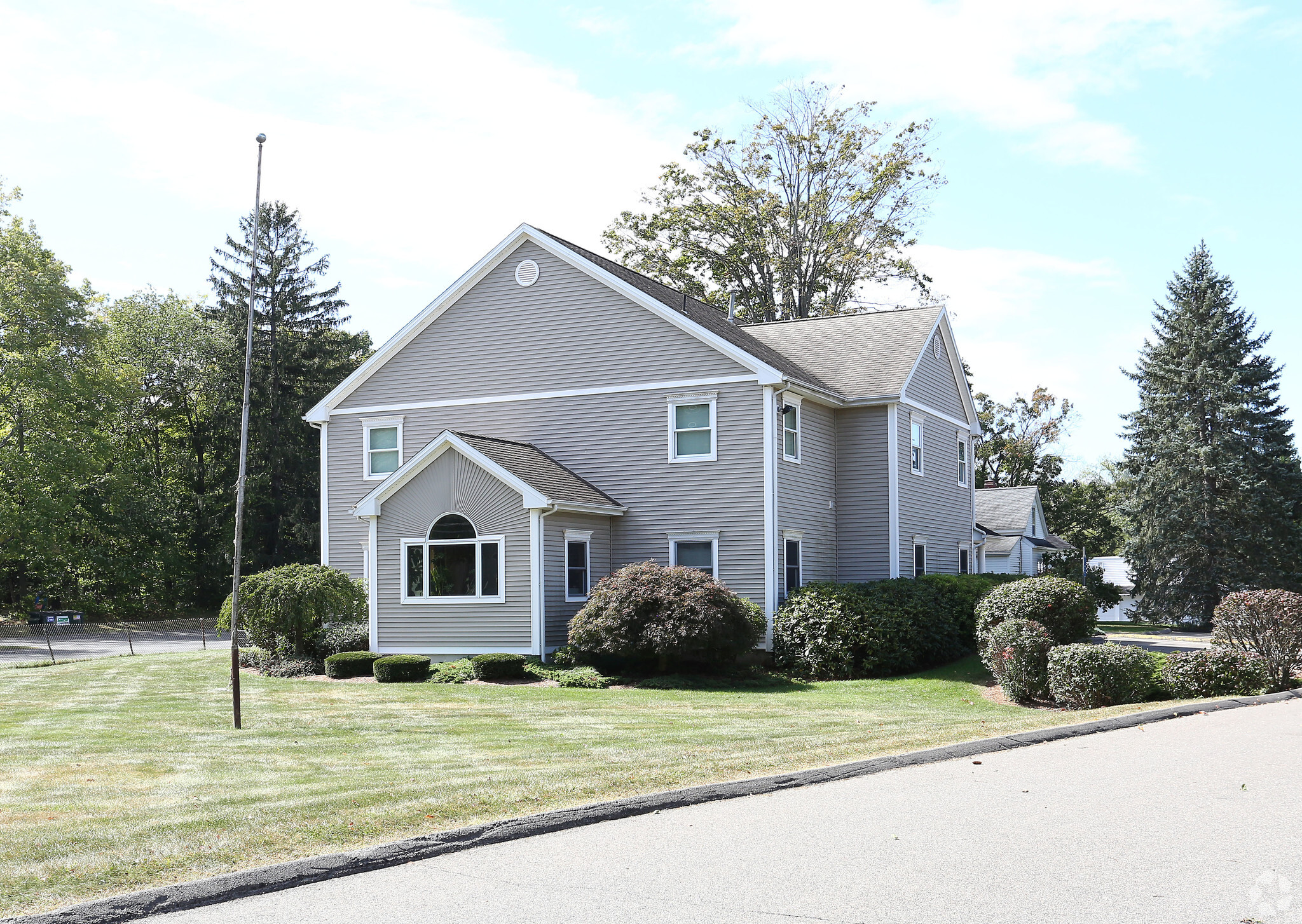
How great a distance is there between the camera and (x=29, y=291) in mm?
43938

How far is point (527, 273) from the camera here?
2566 centimetres

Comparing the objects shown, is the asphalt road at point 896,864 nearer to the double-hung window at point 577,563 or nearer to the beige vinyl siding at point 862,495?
the double-hung window at point 577,563

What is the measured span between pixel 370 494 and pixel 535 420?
4.28m

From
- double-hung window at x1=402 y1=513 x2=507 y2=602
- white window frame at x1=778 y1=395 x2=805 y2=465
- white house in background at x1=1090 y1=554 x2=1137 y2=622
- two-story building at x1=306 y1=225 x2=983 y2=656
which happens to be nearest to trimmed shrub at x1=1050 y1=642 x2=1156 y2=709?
two-story building at x1=306 y1=225 x2=983 y2=656

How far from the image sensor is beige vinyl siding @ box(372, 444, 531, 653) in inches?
866

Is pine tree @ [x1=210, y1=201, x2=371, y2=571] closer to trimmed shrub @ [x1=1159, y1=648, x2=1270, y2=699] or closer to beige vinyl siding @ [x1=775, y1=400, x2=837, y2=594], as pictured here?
beige vinyl siding @ [x1=775, y1=400, x2=837, y2=594]

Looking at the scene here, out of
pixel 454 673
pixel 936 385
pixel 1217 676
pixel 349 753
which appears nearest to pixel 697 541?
pixel 454 673

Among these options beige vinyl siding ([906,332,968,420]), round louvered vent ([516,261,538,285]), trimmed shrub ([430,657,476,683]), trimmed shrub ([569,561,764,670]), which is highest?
round louvered vent ([516,261,538,285])

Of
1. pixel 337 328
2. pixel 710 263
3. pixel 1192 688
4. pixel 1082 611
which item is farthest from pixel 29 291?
pixel 1192 688

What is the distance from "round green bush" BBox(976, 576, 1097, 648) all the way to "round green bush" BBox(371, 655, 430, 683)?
10123mm

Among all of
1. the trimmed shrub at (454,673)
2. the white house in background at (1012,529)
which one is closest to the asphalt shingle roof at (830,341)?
the trimmed shrub at (454,673)

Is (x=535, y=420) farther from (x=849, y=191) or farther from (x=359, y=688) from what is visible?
(x=849, y=191)

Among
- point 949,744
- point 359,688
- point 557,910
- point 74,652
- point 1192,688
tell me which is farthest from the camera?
point 74,652

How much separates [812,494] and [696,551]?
10.1ft
